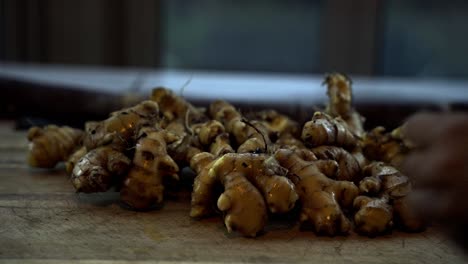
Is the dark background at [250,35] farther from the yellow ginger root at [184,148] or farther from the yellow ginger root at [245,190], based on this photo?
the yellow ginger root at [245,190]

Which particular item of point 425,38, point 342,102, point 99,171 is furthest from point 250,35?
point 99,171

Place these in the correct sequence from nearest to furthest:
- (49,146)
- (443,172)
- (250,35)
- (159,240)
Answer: (443,172) → (159,240) → (49,146) → (250,35)

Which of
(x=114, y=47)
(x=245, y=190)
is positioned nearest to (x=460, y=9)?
(x=114, y=47)

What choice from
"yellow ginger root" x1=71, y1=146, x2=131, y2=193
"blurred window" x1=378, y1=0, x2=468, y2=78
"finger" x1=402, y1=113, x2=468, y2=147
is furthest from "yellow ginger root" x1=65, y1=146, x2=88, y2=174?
"blurred window" x1=378, y1=0, x2=468, y2=78

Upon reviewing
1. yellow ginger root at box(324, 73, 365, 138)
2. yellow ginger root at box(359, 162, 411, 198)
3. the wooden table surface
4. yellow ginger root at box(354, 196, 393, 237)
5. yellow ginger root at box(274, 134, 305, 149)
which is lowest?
the wooden table surface

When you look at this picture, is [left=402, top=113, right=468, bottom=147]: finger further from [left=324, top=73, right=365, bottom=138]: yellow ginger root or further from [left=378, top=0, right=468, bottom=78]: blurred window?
[left=378, top=0, right=468, bottom=78]: blurred window

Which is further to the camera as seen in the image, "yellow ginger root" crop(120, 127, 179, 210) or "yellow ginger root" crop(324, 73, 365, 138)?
"yellow ginger root" crop(324, 73, 365, 138)

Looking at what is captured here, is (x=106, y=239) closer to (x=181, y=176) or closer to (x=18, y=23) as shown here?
(x=181, y=176)

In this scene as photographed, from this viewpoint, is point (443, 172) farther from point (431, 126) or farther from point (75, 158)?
point (75, 158)
